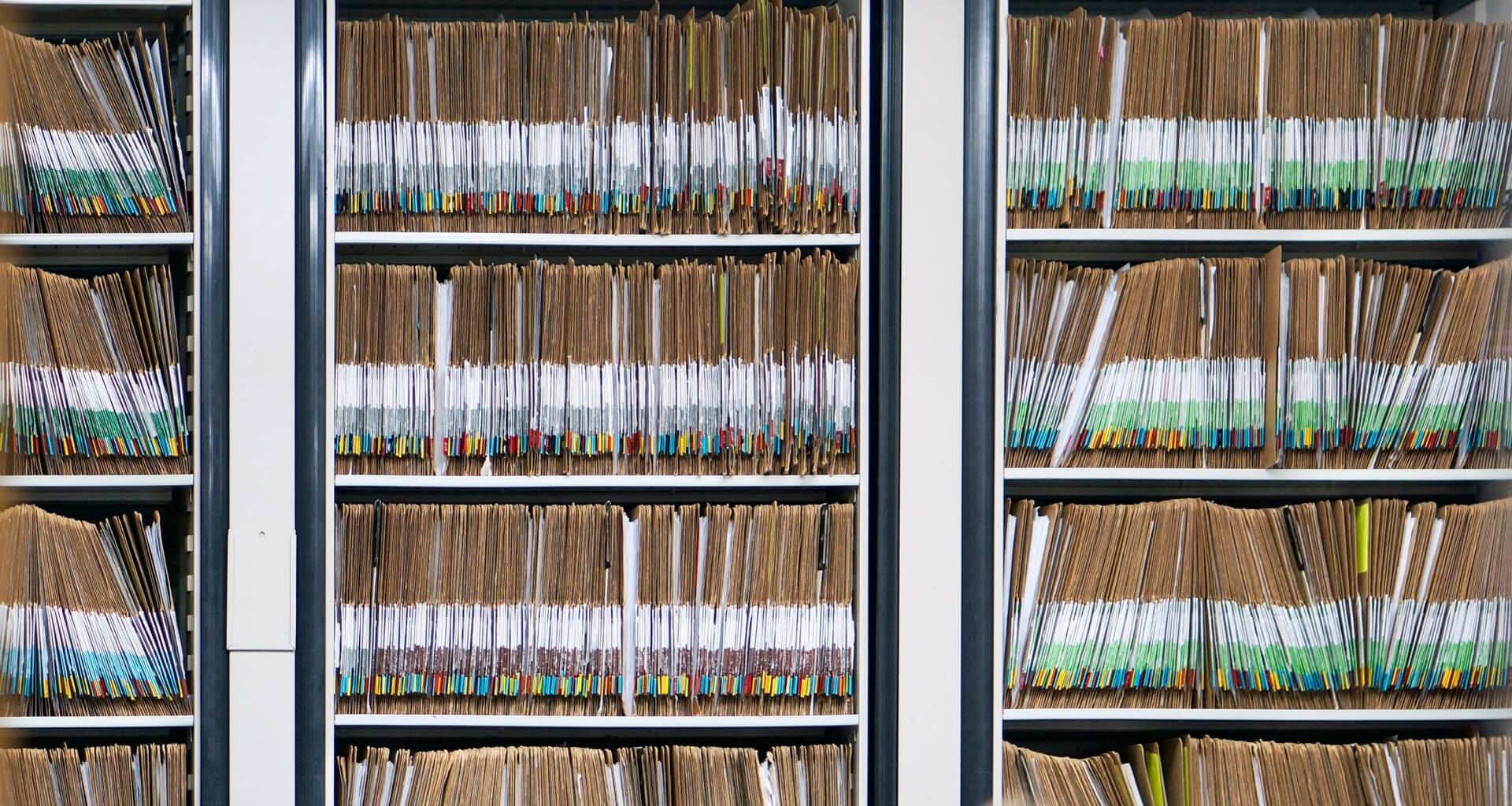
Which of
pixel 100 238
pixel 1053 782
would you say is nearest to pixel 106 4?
pixel 100 238

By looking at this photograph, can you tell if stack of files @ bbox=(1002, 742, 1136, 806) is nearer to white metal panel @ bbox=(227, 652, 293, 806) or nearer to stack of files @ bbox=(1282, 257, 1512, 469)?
stack of files @ bbox=(1282, 257, 1512, 469)

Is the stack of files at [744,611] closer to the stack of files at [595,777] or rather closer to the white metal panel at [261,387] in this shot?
the stack of files at [595,777]

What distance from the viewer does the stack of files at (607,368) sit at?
5.49 ft

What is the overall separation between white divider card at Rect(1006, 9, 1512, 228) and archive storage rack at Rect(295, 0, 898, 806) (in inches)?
10.7

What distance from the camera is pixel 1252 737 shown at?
180 centimetres

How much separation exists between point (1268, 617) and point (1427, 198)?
2.42ft

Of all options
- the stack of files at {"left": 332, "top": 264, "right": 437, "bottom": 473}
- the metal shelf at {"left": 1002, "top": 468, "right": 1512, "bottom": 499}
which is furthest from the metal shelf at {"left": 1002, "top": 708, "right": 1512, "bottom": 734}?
the stack of files at {"left": 332, "top": 264, "right": 437, "bottom": 473}

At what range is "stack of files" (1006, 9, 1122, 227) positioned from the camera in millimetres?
1679

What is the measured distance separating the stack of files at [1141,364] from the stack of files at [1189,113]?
12cm

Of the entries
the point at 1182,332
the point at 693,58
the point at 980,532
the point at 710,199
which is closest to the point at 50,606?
the point at 710,199

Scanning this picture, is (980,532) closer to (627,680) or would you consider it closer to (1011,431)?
(1011,431)

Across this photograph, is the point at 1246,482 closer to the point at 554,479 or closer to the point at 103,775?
the point at 554,479

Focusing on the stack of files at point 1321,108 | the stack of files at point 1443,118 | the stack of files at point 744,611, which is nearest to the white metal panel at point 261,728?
the stack of files at point 744,611

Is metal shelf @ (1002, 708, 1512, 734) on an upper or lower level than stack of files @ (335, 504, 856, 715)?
lower
